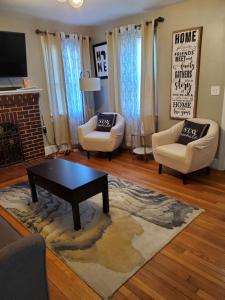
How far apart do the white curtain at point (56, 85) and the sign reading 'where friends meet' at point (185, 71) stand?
6.69 ft

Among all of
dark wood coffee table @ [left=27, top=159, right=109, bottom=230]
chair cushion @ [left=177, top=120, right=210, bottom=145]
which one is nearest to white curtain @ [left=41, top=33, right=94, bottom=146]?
dark wood coffee table @ [left=27, top=159, right=109, bottom=230]

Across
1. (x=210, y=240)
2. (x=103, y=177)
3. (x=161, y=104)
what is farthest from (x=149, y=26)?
(x=210, y=240)

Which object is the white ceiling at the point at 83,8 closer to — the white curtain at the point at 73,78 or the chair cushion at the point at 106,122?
the white curtain at the point at 73,78

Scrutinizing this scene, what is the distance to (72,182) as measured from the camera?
2.23 m

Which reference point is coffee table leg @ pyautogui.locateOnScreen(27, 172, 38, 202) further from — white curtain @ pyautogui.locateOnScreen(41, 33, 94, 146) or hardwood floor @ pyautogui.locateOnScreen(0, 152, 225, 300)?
white curtain @ pyautogui.locateOnScreen(41, 33, 94, 146)

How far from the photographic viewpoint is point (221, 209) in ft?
8.16

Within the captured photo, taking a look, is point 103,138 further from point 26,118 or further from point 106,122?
point 26,118

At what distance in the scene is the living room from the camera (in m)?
1.67

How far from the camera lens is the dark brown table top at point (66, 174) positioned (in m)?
2.24

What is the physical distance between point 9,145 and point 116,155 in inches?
74.0

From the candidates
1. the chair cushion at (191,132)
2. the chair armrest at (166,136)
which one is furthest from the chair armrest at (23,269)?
the chair cushion at (191,132)

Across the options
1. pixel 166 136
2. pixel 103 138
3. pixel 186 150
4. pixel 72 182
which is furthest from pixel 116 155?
pixel 72 182

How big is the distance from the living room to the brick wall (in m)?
0.02

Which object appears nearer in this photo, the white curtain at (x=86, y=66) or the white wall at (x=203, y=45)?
the white wall at (x=203, y=45)
